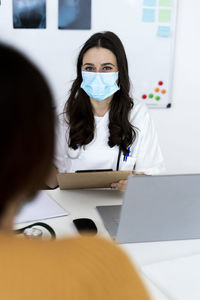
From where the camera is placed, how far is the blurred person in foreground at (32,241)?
0.39 meters

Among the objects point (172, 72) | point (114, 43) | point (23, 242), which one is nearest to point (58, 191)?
point (114, 43)

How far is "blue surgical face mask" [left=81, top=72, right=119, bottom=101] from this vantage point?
1.90 m

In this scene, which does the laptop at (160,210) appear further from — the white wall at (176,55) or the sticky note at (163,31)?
the sticky note at (163,31)

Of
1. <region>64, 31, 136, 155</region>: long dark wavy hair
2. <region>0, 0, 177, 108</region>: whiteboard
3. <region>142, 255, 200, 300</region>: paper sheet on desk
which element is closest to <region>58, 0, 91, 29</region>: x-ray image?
<region>0, 0, 177, 108</region>: whiteboard

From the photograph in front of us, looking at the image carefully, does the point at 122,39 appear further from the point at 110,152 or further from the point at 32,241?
the point at 32,241

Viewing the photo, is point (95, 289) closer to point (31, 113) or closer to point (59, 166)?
point (31, 113)

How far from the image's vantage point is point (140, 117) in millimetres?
2008

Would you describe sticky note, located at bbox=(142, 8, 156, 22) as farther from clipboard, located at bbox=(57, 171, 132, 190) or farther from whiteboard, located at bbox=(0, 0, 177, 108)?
clipboard, located at bbox=(57, 171, 132, 190)

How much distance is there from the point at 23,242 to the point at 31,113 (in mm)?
141

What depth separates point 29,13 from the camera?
2.53 m

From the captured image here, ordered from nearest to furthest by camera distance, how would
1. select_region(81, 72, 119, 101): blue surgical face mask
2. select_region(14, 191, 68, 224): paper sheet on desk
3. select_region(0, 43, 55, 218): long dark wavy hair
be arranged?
select_region(0, 43, 55, 218): long dark wavy hair, select_region(14, 191, 68, 224): paper sheet on desk, select_region(81, 72, 119, 101): blue surgical face mask

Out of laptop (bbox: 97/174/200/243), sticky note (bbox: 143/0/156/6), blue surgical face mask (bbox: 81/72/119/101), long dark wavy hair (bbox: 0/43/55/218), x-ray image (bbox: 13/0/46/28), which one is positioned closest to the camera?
long dark wavy hair (bbox: 0/43/55/218)

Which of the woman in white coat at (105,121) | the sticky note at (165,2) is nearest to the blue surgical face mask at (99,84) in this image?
the woman in white coat at (105,121)

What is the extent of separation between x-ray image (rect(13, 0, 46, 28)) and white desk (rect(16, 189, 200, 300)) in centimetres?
142
